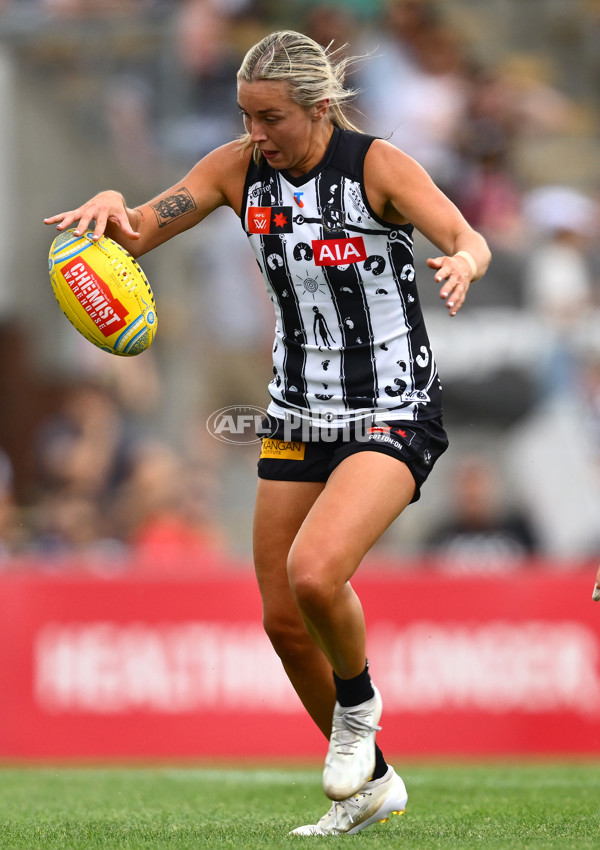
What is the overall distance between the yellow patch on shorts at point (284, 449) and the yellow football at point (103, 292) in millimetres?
535

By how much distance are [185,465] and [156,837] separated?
586 centimetres

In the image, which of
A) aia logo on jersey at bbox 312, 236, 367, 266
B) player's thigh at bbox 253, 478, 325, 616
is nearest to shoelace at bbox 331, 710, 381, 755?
player's thigh at bbox 253, 478, 325, 616

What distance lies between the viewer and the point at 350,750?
4.29m

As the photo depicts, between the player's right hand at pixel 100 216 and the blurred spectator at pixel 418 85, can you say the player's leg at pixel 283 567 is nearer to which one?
the player's right hand at pixel 100 216

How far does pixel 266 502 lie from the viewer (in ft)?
15.1

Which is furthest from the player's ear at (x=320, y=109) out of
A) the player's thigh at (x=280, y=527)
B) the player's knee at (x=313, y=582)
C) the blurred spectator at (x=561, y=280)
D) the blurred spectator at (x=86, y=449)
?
the blurred spectator at (x=561, y=280)

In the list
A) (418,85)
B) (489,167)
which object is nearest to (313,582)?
(489,167)

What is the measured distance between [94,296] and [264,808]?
2180 mm

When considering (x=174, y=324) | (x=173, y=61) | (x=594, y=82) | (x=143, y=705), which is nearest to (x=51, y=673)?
(x=143, y=705)

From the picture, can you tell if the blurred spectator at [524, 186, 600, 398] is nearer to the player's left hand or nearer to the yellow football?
the yellow football

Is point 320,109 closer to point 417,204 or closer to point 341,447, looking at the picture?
point 417,204

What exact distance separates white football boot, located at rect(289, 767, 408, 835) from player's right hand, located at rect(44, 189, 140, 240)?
6.49 feet

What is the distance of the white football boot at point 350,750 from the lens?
4.23 meters

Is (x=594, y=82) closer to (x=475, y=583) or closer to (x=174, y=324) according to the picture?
(x=174, y=324)
